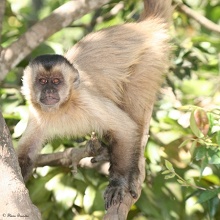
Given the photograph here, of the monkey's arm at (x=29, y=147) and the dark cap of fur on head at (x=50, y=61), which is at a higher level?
the dark cap of fur on head at (x=50, y=61)

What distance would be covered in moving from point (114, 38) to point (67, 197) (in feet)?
4.71

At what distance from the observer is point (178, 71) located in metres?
6.54

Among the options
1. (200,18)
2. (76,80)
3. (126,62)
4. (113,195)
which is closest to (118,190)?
(113,195)

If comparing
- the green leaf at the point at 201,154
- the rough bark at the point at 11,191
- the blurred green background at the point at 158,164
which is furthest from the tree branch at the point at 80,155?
the rough bark at the point at 11,191

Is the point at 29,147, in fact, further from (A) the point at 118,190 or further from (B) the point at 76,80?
(A) the point at 118,190

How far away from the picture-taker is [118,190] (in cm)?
467

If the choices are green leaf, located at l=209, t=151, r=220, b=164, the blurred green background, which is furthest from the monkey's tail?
green leaf, located at l=209, t=151, r=220, b=164

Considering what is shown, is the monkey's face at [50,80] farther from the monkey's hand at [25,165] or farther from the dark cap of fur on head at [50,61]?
the monkey's hand at [25,165]

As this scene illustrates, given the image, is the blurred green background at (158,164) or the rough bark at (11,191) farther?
the blurred green background at (158,164)

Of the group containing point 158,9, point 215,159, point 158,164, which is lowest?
point 158,164

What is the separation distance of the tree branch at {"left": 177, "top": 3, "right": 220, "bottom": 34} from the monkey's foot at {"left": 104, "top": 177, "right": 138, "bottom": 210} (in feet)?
6.93

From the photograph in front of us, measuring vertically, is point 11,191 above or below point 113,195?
above

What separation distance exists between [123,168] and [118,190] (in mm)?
170

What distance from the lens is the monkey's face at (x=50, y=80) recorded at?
463 centimetres
